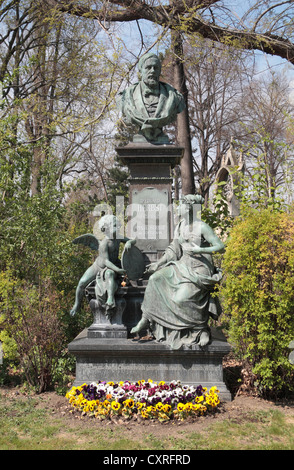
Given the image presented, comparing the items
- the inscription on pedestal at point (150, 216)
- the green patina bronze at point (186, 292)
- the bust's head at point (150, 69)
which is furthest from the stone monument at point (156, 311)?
the bust's head at point (150, 69)

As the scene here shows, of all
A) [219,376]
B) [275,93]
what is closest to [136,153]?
[219,376]

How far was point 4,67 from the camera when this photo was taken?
44.5 feet

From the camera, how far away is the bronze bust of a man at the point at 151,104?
21.6 ft

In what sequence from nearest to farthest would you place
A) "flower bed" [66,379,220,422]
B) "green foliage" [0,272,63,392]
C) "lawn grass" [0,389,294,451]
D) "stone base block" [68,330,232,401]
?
1. "lawn grass" [0,389,294,451]
2. "flower bed" [66,379,220,422]
3. "stone base block" [68,330,232,401]
4. "green foliage" [0,272,63,392]

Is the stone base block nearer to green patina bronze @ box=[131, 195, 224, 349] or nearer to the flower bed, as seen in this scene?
green patina bronze @ box=[131, 195, 224, 349]

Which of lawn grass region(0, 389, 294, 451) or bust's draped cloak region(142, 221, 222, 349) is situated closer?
lawn grass region(0, 389, 294, 451)

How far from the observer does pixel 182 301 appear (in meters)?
5.28

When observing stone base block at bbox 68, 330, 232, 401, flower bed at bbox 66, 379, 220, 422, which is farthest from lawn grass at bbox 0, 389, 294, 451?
stone base block at bbox 68, 330, 232, 401

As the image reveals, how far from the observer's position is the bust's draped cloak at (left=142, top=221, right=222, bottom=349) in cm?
529

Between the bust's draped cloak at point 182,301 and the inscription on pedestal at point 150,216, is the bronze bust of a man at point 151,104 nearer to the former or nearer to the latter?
the inscription on pedestal at point 150,216

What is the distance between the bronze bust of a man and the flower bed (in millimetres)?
3637

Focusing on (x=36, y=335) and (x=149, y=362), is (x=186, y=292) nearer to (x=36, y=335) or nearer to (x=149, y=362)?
(x=149, y=362)

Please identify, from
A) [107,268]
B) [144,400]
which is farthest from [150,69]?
[144,400]

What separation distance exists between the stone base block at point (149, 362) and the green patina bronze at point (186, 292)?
152mm
